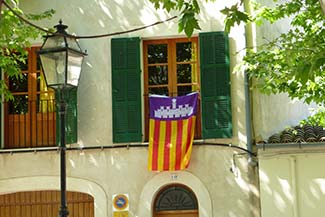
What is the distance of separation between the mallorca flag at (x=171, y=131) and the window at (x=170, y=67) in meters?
0.30

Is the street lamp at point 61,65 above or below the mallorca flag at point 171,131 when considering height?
above

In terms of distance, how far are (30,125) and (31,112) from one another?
28 cm

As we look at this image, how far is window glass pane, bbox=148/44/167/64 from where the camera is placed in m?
13.6

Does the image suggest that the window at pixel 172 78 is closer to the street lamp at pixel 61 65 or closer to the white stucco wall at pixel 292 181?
the white stucco wall at pixel 292 181

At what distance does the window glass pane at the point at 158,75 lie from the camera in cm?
1353

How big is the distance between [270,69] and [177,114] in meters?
2.59

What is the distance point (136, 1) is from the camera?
13.7 meters

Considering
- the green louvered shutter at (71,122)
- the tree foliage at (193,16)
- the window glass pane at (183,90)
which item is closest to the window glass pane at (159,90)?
the window glass pane at (183,90)

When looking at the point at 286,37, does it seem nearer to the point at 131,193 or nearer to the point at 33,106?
the point at 131,193

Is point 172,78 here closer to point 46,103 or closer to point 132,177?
point 132,177

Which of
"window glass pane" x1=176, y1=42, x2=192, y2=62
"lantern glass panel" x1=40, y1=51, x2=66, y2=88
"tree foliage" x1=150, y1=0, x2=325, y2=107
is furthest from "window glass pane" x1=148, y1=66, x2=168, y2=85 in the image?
"lantern glass panel" x1=40, y1=51, x2=66, y2=88

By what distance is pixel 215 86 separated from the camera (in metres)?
13.0

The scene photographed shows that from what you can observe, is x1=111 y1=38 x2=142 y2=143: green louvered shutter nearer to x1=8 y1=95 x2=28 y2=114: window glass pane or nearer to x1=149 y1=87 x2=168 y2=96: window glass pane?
x1=149 y1=87 x2=168 y2=96: window glass pane

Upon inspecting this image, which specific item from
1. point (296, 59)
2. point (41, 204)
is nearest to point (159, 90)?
point (41, 204)
